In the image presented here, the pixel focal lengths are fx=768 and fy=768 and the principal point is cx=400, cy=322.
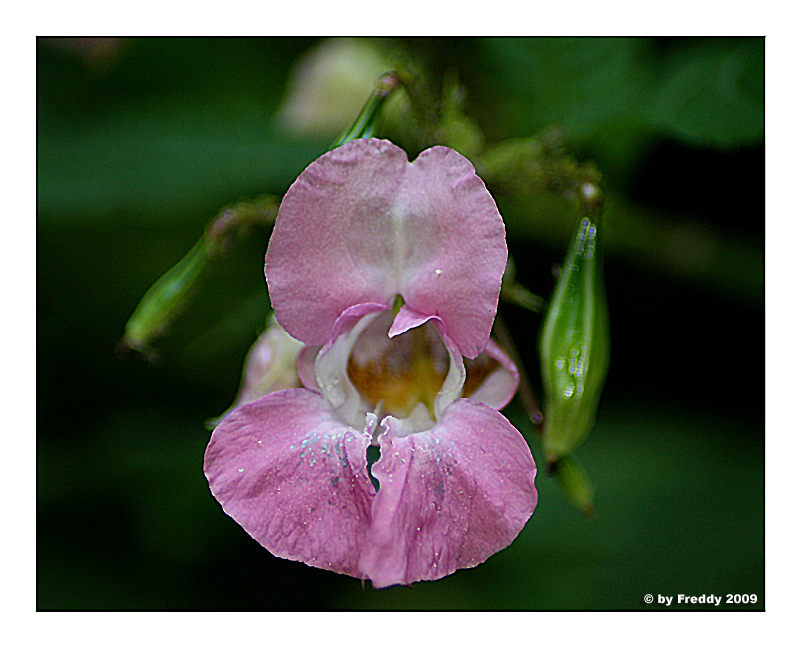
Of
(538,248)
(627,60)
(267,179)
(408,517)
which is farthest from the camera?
(538,248)

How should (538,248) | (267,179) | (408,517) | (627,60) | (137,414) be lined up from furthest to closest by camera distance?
(137,414), (538,248), (267,179), (627,60), (408,517)

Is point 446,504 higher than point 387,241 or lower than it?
lower

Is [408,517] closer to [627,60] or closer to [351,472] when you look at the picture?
[351,472]

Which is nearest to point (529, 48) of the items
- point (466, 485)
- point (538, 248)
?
point (538, 248)

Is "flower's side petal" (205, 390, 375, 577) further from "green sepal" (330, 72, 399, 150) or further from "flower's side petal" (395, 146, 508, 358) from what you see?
"green sepal" (330, 72, 399, 150)

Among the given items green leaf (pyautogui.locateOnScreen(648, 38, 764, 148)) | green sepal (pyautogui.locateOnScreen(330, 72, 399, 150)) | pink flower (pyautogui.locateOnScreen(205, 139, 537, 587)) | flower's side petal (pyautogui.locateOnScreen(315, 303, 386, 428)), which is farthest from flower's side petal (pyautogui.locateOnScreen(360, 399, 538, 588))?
green leaf (pyautogui.locateOnScreen(648, 38, 764, 148))

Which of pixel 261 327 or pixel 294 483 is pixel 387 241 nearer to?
pixel 294 483

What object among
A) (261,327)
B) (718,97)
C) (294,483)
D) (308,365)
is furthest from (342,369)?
(718,97)

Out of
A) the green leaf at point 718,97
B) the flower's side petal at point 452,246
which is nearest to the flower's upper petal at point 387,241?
the flower's side petal at point 452,246
